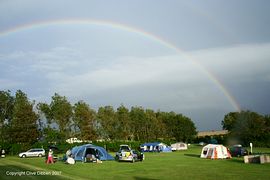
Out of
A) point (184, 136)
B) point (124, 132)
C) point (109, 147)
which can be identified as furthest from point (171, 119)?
point (109, 147)

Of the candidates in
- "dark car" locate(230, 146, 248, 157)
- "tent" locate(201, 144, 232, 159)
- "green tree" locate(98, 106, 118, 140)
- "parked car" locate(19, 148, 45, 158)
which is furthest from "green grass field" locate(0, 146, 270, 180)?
"green tree" locate(98, 106, 118, 140)

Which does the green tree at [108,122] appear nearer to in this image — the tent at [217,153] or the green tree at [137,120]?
the green tree at [137,120]

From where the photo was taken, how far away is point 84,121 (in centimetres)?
7794

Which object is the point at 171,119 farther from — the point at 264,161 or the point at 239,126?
the point at 264,161

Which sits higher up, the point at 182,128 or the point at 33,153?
the point at 182,128

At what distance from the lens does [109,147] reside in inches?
2876

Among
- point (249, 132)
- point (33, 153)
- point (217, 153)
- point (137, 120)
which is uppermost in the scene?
point (137, 120)

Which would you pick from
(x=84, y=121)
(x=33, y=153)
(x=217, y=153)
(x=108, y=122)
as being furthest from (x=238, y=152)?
(x=108, y=122)

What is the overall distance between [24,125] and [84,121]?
14.1m

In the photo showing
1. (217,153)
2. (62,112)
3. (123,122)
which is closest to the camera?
(217,153)

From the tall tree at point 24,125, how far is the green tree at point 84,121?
1096cm

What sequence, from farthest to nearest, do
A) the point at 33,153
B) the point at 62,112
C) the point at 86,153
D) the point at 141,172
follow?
the point at 62,112, the point at 33,153, the point at 86,153, the point at 141,172

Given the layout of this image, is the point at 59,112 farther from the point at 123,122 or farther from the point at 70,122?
the point at 123,122

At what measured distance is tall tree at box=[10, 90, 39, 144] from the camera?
6744 centimetres
